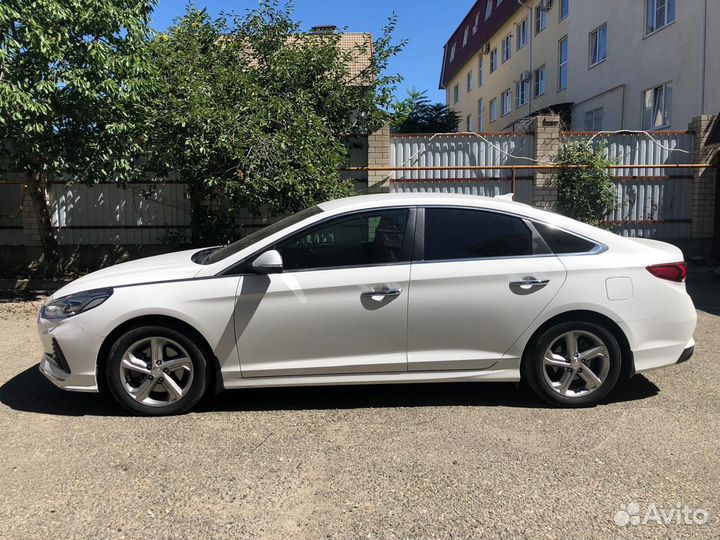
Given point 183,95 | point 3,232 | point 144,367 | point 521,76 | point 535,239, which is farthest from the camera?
point 521,76

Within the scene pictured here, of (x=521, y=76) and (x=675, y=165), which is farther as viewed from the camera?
(x=521, y=76)

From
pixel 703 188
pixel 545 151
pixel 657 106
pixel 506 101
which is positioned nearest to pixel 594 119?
pixel 657 106

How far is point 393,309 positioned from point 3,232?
934 cm

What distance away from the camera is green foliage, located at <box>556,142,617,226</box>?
1021 centimetres

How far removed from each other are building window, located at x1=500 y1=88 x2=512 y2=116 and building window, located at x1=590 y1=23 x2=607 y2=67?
905 cm

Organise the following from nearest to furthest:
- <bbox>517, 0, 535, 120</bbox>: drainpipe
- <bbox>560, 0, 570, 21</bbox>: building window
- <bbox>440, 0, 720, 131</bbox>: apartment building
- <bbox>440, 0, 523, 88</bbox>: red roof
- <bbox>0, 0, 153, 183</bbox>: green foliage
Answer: <bbox>0, 0, 153, 183</bbox>: green foliage, <bbox>440, 0, 720, 131</bbox>: apartment building, <bbox>560, 0, 570, 21</bbox>: building window, <bbox>517, 0, 535, 120</bbox>: drainpipe, <bbox>440, 0, 523, 88</bbox>: red roof

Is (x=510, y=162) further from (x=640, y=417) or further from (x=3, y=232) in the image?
(x=3, y=232)

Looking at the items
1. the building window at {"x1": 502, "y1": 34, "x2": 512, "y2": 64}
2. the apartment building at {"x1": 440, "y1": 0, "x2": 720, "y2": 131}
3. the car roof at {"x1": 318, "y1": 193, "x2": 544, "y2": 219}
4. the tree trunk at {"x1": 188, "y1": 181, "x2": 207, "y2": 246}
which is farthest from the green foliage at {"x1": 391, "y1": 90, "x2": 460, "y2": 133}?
the car roof at {"x1": 318, "y1": 193, "x2": 544, "y2": 219}

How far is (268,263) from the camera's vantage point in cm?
381

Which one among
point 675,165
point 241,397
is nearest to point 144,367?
point 241,397

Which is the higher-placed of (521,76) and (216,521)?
(521,76)

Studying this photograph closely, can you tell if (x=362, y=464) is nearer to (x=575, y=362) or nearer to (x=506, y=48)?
(x=575, y=362)

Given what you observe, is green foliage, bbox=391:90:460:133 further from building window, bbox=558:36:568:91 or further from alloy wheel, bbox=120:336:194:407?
alloy wheel, bbox=120:336:194:407

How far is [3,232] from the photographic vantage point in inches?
402
